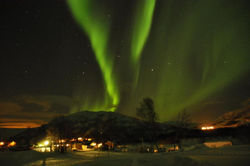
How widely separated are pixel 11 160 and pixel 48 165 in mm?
6285

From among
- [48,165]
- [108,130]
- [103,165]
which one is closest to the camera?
[103,165]

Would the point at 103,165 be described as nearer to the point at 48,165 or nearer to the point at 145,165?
the point at 145,165

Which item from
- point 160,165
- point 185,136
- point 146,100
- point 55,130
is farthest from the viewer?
point 185,136

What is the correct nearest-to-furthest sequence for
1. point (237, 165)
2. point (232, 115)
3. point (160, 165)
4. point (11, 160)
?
point (237, 165)
point (160, 165)
point (11, 160)
point (232, 115)

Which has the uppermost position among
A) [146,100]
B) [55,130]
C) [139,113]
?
[146,100]

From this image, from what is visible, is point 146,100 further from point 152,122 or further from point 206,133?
point 206,133

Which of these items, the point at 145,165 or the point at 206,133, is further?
the point at 206,133

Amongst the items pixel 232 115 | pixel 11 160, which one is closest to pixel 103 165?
pixel 11 160

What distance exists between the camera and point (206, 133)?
88.5 meters

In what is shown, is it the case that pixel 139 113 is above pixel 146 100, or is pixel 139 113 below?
below

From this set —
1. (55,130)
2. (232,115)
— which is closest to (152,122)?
(55,130)

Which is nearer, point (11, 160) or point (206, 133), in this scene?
point (11, 160)

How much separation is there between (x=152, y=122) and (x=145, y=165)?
4197cm

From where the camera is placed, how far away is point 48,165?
1997 centimetres
